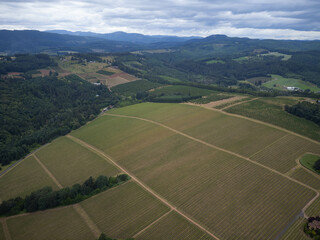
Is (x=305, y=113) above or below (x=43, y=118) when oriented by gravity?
above

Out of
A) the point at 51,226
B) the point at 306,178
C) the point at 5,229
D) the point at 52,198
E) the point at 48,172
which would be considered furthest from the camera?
the point at 48,172

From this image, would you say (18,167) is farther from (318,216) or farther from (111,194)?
(318,216)

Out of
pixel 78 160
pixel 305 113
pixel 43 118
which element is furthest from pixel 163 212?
pixel 43 118

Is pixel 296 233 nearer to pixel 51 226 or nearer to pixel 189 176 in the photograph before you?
pixel 189 176

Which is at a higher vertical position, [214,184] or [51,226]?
[214,184]

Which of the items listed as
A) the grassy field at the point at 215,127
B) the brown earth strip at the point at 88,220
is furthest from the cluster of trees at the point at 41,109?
the brown earth strip at the point at 88,220

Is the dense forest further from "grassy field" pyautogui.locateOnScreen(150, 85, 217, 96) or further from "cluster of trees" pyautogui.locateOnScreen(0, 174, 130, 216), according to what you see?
"grassy field" pyautogui.locateOnScreen(150, 85, 217, 96)

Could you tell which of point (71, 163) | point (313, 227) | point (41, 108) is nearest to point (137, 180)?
point (71, 163)
